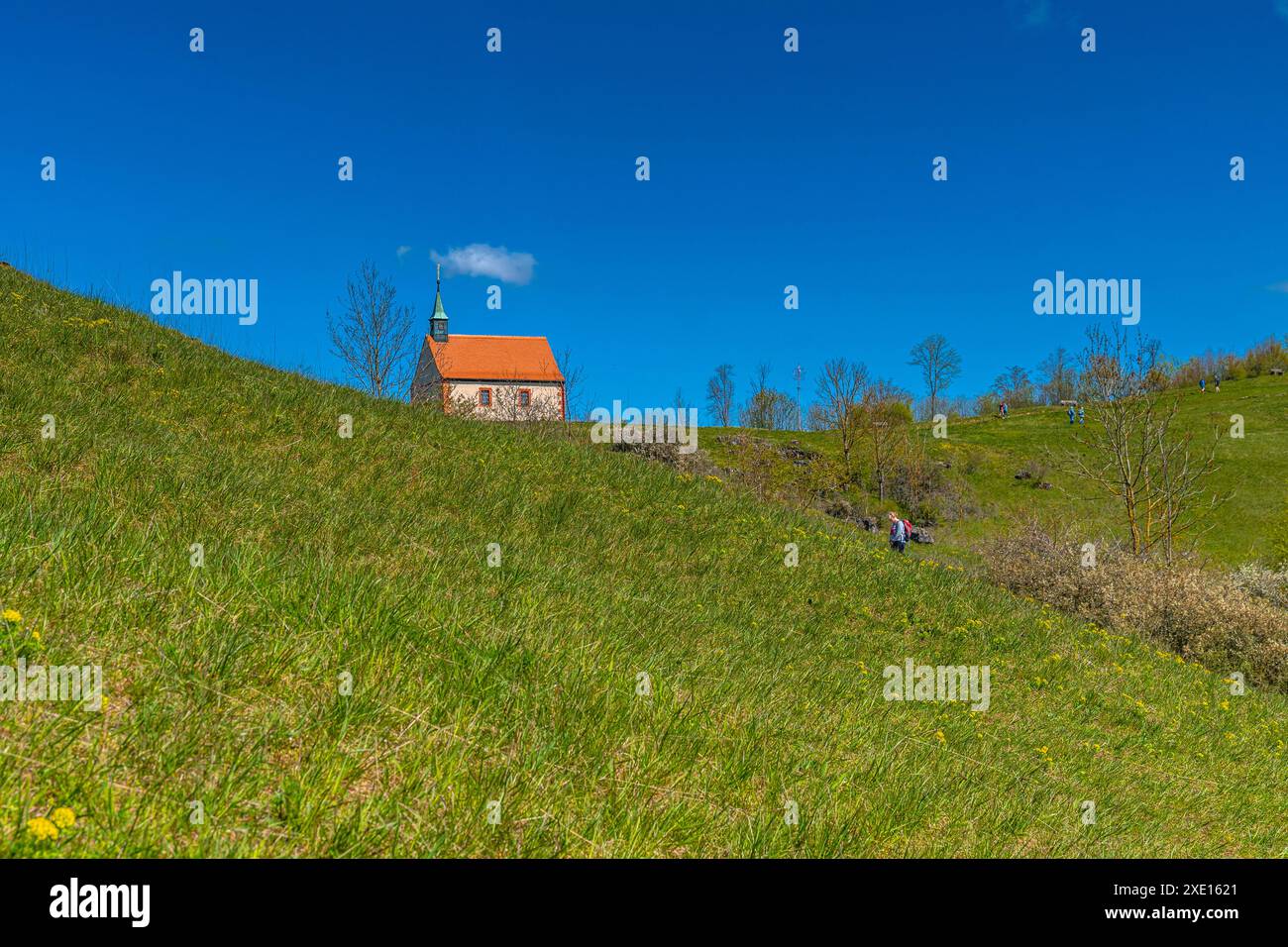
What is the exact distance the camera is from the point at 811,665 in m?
7.45

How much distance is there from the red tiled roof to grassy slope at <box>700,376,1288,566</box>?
2416cm

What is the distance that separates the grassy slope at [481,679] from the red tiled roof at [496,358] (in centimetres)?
6810

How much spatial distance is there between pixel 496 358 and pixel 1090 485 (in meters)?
60.2

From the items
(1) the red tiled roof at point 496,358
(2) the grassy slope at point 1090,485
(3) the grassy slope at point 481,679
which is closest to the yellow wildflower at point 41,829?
(3) the grassy slope at point 481,679

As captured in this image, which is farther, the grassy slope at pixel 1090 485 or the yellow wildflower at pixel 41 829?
the grassy slope at pixel 1090 485

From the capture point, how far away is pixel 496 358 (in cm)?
8225

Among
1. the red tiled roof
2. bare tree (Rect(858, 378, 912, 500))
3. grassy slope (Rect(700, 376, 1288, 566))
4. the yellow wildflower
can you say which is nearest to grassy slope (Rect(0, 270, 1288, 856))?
the yellow wildflower

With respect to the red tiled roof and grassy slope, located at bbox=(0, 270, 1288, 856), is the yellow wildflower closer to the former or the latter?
grassy slope, located at bbox=(0, 270, 1288, 856)

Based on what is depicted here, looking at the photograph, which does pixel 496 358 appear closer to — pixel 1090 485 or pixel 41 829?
pixel 1090 485

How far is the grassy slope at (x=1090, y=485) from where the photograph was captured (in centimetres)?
4297

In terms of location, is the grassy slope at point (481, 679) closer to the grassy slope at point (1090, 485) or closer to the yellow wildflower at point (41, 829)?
the yellow wildflower at point (41, 829)

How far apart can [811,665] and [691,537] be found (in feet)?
16.2

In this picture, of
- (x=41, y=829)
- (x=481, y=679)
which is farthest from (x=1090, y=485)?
(x=41, y=829)
